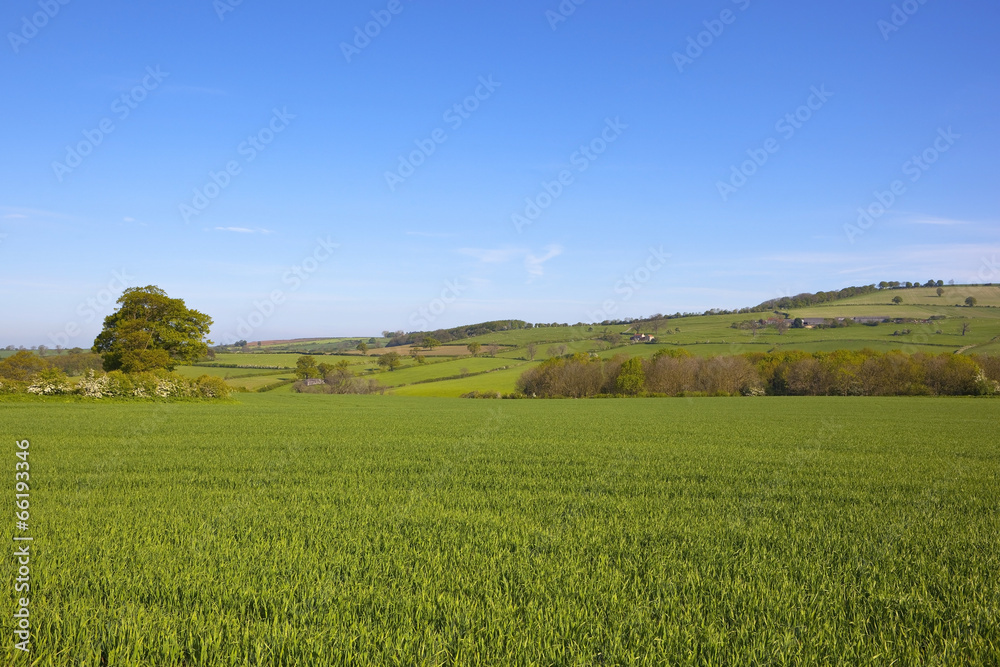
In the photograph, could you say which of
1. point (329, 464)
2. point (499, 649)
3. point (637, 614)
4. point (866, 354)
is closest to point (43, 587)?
point (499, 649)

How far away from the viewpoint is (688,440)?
17.8 metres

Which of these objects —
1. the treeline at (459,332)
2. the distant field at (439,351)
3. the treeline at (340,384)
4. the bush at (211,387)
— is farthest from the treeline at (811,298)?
the bush at (211,387)

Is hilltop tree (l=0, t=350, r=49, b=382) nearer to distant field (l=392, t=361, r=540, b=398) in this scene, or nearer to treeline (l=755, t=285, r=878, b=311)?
distant field (l=392, t=361, r=540, b=398)

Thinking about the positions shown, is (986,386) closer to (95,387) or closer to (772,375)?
(772,375)

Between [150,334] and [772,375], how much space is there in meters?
64.5

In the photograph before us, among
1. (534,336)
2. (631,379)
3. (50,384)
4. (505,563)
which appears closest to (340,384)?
(631,379)

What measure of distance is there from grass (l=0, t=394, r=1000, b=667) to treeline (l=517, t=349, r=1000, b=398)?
5170 cm

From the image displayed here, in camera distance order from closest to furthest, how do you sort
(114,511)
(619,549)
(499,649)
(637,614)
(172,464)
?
(499,649), (637,614), (619,549), (114,511), (172,464)

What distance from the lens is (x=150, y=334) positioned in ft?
127

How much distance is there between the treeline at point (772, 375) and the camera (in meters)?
53.0

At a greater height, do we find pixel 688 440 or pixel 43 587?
pixel 43 587

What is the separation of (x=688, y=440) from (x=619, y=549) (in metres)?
12.9

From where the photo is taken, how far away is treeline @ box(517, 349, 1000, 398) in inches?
2088

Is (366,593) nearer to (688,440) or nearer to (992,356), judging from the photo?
(688,440)
